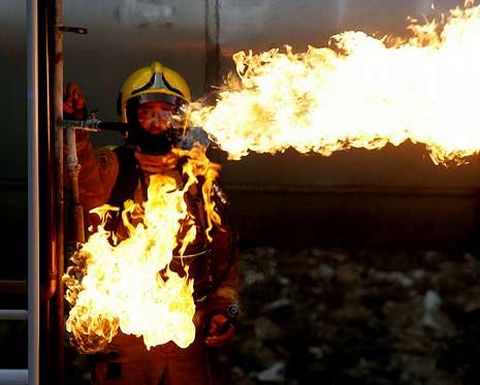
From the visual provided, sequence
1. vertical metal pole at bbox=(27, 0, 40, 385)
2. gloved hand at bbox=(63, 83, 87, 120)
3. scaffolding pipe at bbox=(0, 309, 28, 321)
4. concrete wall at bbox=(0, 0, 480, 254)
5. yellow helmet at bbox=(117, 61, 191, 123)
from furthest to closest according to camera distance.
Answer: concrete wall at bbox=(0, 0, 480, 254), yellow helmet at bbox=(117, 61, 191, 123), gloved hand at bbox=(63, 83, 87, 120), scaffolding pipe at bbox=(0, 309, 28, 321), vertical metal pole at bbox=(27, 0, 40, 385)

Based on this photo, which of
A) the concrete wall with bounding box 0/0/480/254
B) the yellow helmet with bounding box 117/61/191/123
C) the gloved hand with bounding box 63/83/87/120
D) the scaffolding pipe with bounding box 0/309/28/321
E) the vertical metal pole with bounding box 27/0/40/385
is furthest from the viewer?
the concrete wall with bounding box 0/0/480/254

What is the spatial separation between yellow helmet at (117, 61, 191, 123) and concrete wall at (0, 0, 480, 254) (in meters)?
1.04

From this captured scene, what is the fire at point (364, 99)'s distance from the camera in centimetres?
264

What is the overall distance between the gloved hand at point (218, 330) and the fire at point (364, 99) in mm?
676

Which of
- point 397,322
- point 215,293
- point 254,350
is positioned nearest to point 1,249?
point 254,350

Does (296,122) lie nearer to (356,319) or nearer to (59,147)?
(59,147)

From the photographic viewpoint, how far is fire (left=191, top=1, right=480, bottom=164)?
8.66ft

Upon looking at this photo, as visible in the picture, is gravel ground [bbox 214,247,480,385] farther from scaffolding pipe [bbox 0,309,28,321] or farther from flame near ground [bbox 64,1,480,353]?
scaffolding pipe [bbox 0,309,28,321]

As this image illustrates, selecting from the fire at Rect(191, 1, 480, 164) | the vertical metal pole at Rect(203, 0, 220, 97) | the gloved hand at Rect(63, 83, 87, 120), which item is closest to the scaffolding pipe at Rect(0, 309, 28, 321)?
the gloved hand at Rect(63, 83, 87, 120)

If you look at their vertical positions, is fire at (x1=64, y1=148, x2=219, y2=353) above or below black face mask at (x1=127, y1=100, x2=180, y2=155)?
below

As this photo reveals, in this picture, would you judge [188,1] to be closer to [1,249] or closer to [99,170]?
[99,170]

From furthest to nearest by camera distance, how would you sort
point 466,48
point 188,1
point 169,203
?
point 188,1 → point 169,203 → point 466,48

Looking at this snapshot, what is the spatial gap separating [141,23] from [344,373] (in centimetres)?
222

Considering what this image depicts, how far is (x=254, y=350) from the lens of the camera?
439 cm
